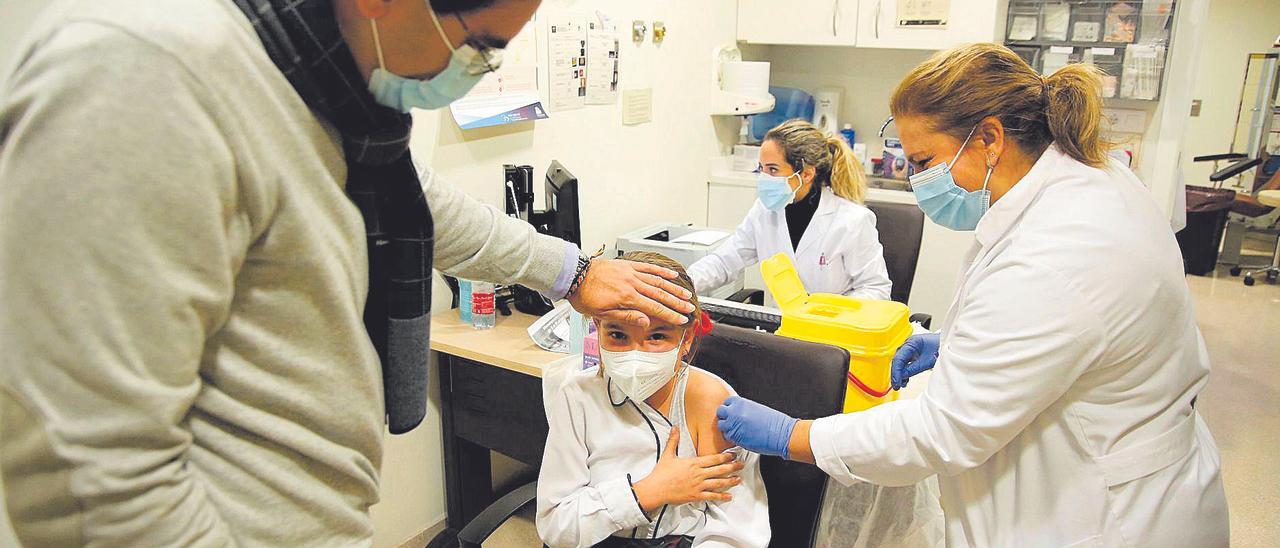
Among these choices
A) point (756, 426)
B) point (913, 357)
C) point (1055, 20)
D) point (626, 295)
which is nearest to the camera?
point (626, 295)

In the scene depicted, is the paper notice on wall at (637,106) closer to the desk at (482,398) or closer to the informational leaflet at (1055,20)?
the desk at (482,398)

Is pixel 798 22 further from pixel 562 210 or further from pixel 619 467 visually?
pixel 619 467

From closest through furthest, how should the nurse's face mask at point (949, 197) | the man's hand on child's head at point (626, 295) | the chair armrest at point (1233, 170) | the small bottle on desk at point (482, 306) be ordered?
1. the man's hand on child's head at point (626, 295)
2. the nurse's face mask at point (949, 197)
3. the small bottle on desk at point (482, 306)
4. the chair armrest at point (1233, 170)

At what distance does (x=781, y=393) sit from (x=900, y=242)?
1.57 m

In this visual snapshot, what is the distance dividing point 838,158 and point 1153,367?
5.78ft

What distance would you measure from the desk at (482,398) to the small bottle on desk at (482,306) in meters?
0.03

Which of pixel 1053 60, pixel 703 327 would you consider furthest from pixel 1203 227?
pixel 703 327

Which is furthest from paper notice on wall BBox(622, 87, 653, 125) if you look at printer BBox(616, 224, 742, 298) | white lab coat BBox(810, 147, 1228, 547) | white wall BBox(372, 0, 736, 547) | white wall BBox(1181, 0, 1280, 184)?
white wall BBox(1181, 0, 1280, 184)

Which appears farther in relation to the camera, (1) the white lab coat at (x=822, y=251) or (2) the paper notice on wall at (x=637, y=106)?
(2) the paper notice on wall at (x=637, y=106)

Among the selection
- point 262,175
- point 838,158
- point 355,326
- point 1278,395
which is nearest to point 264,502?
point 355,326

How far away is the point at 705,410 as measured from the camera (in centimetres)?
166

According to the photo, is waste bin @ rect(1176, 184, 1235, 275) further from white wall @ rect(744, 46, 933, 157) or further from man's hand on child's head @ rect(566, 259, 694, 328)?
man's hand on child's head @ rect(566, 259, 694, 328)

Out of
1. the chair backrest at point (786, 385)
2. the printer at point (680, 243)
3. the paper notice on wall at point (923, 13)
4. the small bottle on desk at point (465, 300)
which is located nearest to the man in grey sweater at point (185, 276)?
the chair backrest at point (786, 385)

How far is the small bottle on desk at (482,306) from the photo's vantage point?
2422mm
